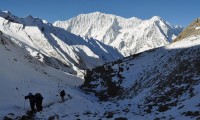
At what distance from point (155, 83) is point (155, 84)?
54 centimetres

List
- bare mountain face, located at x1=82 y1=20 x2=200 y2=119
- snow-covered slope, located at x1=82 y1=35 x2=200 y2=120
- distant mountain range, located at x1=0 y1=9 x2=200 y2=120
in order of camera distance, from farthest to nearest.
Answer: distant mountain range, located at x1=0 y1=9 x2=200 y2=120, bare mountain face, located at x1=82 y1=20 x2=200 y2=119, snow-covered slope, located at x1=82 y1=35 x2=200 y2=120

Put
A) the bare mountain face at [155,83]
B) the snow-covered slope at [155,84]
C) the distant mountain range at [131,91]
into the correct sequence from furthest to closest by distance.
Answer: the distant mountain range at [131,91]
the bare mountain face at [155,83]
the snow-covered slope at [155,84]

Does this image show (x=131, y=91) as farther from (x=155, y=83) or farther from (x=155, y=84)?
(x=155, y=84)

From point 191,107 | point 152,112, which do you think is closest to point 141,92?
point 152,112

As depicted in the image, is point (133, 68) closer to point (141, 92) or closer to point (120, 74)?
point (120, 74)

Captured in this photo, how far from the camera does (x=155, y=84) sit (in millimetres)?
37750

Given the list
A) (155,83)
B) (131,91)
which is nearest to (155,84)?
(155,83)

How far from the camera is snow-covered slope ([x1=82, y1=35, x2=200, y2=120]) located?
2641 centimetres

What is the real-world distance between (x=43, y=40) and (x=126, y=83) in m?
126

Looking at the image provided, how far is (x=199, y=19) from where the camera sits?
66125 millimetres

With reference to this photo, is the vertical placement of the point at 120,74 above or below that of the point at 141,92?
above

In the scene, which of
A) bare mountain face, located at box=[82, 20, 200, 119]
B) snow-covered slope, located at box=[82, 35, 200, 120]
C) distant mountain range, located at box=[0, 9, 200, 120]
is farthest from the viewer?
distant mountain range, located at box=[0, 9, 200, 120]

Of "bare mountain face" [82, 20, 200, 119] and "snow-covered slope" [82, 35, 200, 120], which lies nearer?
"snow-covered slope" [82, 35, 200, 120]

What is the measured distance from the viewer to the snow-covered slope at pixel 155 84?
26.4 metres
